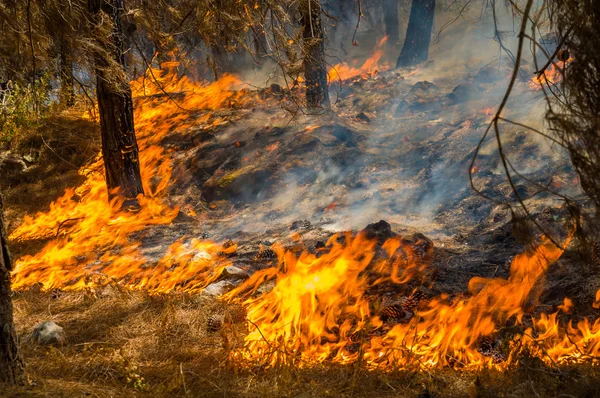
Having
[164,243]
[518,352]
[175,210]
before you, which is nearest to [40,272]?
[164,243]

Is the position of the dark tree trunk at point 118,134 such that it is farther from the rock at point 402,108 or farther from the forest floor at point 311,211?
the rock at point 402,108

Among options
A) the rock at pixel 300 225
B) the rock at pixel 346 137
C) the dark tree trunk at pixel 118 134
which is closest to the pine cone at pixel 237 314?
the rock at pixel 300 225

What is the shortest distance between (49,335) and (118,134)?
15.6 ft

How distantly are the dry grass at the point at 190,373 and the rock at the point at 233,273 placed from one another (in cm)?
78

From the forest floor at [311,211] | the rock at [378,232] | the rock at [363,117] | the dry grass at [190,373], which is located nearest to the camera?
the dry grass at [190,373]

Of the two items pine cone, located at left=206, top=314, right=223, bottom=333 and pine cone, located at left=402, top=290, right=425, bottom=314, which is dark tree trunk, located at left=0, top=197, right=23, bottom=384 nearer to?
pine cone, located at left=206, top=314, right=223, bottom=333

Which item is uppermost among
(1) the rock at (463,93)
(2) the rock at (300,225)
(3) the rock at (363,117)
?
(1) the rock at (463,93)

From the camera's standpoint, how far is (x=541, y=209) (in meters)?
7.25

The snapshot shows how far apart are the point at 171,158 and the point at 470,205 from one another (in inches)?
235

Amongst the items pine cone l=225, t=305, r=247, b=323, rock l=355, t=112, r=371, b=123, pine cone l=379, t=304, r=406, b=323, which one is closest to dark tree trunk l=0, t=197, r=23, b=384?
pine cone l=225, t=305, r=247, b=323

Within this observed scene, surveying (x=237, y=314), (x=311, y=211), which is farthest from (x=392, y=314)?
(x=311, y=211)

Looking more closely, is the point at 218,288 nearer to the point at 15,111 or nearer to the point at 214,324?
the point at 214,324

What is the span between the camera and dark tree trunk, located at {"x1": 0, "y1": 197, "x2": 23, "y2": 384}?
3.06m

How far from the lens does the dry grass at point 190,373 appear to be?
3.40 m
